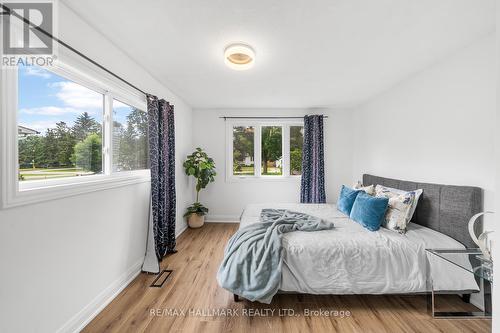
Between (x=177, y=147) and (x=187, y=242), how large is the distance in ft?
5.38

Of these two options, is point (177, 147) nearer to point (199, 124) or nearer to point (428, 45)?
point (199, 124)

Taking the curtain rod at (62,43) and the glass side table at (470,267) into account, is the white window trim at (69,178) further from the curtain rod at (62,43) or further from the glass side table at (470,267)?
the glass side table at (470,267)

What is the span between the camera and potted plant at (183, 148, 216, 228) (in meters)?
4.14

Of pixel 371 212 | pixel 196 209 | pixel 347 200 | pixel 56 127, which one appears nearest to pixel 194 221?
pixel 196 209

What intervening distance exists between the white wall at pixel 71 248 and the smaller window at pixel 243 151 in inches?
94.3

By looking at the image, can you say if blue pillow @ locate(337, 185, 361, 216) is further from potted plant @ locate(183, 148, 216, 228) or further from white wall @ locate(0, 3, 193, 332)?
white wall @ locate(0, 3, 193, 332)

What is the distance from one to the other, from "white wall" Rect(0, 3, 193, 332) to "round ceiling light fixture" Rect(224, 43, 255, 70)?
3.68ft

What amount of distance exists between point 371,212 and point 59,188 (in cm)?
288

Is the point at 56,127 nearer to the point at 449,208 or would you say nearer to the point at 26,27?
the point at 26,27

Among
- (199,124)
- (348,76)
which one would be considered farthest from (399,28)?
(199,124)

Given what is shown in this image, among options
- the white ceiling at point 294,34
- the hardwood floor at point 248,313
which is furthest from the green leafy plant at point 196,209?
the white ceiling at point 294,34

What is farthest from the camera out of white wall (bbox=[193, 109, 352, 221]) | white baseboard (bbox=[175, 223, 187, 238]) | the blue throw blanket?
white wall (bbox=[193, 109, 352, 221])

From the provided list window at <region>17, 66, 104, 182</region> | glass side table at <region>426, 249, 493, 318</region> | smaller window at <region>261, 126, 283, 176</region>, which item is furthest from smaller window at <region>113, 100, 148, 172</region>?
glass side table at <region>426, 249, 493, 318</region>

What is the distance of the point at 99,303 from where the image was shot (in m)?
1.96
